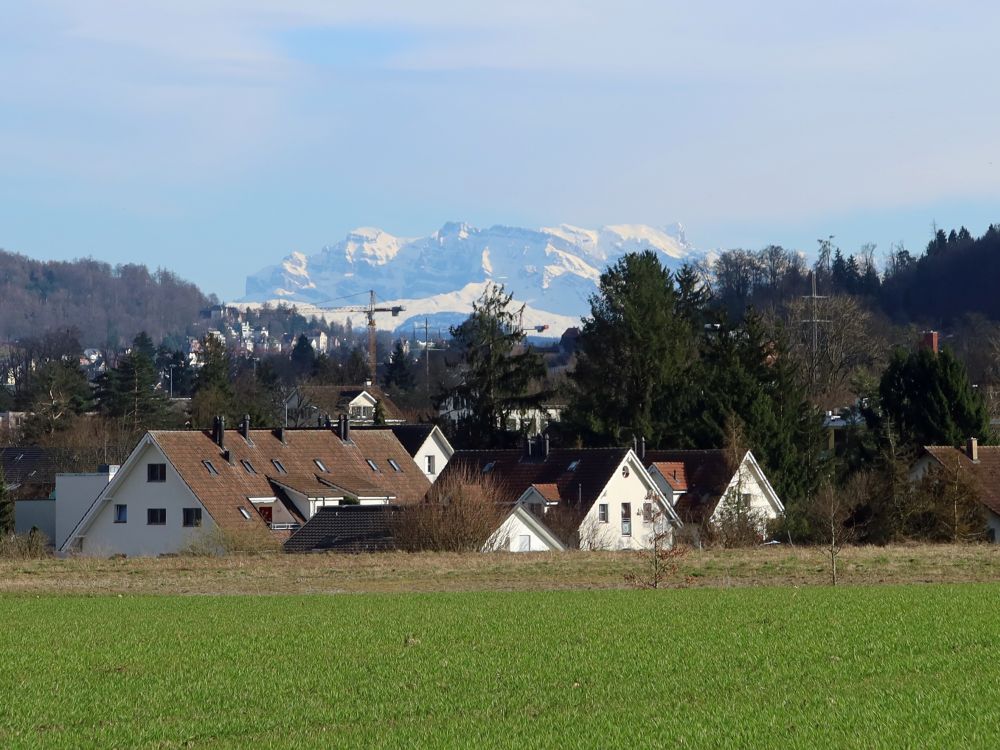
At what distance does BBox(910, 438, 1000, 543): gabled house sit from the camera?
173 ft

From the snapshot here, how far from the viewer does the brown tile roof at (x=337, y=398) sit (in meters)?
111

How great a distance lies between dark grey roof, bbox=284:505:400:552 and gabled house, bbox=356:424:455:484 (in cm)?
2408

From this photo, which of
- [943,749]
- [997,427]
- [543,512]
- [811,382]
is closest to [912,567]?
[543,512]

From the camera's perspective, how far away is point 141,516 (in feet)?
199

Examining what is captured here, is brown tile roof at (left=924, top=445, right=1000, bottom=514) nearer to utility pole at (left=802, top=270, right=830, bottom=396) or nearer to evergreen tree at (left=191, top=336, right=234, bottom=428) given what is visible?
utility pole at (left=802, top=270, right=830, bottom=396)

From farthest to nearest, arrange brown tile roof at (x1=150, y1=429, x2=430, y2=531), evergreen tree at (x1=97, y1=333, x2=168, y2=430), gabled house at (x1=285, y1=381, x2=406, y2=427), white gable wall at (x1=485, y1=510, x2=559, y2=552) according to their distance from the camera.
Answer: gabled house at (x1=285, y1=381, x2=406, y2=427), evergreen tree at (x1=97, y1=333, x2=168, y2=430), brown tile roof at (x1=150, y1=429, x2=430, y2=531), white gable wall at (x1=485, y1=510, x2=559, y2=552)

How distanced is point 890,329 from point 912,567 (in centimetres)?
8871

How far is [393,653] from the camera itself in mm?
18969

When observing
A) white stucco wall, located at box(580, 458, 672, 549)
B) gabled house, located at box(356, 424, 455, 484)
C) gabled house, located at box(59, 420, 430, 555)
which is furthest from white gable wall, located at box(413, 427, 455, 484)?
white stucco wall, located at box(580, 458, 672, 549)

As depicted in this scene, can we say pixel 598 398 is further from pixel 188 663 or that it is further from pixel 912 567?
pixel 188 663

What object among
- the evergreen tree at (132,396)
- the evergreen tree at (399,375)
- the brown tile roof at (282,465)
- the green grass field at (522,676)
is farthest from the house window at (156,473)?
the evergreen tree at (399,375)

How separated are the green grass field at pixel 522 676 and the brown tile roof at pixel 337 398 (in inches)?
3331

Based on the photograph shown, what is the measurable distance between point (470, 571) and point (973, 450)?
90.9 ft

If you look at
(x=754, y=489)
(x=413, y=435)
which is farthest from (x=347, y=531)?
(x=413, y=435)
